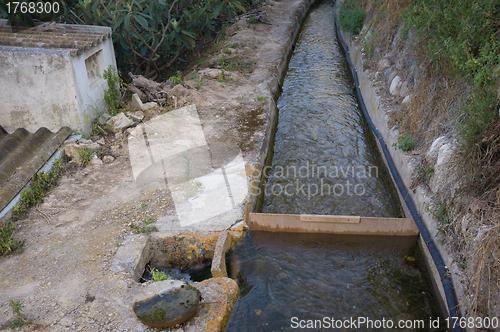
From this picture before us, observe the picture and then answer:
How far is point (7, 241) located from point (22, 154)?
163cm

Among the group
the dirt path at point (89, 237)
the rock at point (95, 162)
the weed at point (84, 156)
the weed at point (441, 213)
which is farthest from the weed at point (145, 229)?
the weed at point (441, 213)

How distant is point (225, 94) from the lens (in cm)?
812

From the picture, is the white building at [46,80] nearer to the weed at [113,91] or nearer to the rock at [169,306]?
the weed at [113,91]

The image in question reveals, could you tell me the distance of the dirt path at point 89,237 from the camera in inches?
129

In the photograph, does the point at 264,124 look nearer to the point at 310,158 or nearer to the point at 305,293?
the point at 310,158

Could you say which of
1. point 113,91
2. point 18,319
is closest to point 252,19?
point 113,91

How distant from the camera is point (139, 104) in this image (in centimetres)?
702

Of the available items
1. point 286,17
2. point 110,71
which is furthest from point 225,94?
point 286,17

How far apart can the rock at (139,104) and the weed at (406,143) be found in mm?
4535

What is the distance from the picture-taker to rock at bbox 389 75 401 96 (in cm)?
703

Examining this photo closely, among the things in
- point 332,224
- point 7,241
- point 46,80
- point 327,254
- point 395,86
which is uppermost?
point 46,80

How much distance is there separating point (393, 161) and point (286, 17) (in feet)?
35.2

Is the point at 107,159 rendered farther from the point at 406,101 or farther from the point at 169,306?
the point at 406,101

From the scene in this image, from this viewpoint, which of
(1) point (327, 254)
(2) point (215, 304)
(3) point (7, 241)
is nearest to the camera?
(2) point (215, 304)
